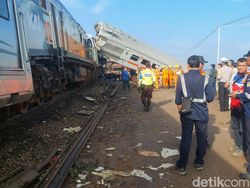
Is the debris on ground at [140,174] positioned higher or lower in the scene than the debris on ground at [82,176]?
lower

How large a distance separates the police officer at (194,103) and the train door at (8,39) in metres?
3.10

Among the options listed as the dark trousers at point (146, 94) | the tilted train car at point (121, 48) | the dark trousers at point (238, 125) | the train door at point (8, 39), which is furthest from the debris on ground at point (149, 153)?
the tilted train car at point (121, 48)

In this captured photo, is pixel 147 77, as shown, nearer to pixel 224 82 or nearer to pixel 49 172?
pixel 224 82

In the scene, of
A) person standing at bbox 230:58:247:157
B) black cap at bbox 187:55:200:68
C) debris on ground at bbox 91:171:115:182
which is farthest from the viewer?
person standing at bbox 230:58:247:157

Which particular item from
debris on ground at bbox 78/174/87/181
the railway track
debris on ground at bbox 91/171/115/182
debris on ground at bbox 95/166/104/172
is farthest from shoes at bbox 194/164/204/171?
the railway track

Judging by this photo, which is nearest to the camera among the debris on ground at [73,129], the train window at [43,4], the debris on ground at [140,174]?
the debris on ground at [140,174]

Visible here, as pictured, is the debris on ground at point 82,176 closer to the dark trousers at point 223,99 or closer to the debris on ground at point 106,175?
the debris on ground at point 106,175

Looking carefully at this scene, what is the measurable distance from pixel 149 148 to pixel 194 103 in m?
2.00

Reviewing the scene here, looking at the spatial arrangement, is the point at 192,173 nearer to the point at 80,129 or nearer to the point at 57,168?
the point at 57,168

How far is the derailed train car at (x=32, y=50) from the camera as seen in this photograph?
6.89 metres

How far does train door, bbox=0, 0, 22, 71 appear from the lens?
22.0 feet

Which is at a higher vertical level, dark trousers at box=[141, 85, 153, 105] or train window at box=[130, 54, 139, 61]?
train window at box=[130, 54, 139, 61]

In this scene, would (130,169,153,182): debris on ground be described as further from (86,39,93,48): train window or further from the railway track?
(86,39,93,48): train window

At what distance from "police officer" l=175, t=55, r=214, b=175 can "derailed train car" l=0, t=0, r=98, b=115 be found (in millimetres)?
3053
